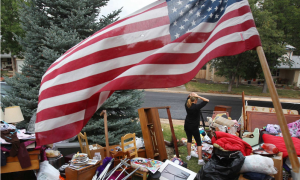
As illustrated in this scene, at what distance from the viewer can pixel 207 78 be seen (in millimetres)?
33219

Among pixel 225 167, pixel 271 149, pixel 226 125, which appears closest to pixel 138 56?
pixel 225 167

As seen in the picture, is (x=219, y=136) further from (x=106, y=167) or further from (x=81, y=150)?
(x=81, y=150)

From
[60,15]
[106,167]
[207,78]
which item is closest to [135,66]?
[106,167]

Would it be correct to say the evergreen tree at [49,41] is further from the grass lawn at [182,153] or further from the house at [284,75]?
the house at [284,75]

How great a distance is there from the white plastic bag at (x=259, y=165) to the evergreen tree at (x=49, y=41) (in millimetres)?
3697

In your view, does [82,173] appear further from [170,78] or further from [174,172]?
[170,78]

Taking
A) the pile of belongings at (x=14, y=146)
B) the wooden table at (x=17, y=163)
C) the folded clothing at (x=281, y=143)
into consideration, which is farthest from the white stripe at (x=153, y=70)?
the folded clothing at (x=281, y=143)

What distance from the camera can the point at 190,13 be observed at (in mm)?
2381

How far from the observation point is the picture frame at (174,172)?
4.33m

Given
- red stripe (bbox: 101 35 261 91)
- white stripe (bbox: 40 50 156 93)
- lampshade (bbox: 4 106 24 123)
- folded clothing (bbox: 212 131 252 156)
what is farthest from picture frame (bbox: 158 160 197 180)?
lampshade (bbox: 4 106 24 123)

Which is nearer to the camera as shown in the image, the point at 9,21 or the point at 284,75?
the point at 9,21

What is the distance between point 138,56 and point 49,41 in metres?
4.89

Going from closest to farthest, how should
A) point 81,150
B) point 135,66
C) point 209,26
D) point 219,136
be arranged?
point 135,66
point 209,26
point 219,136
point 81,150

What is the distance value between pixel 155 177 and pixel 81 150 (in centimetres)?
237
